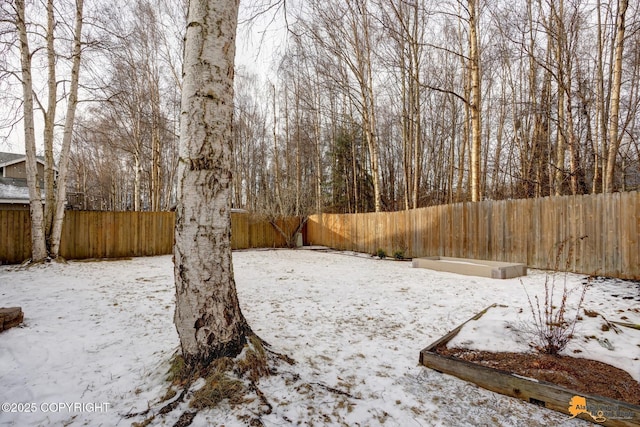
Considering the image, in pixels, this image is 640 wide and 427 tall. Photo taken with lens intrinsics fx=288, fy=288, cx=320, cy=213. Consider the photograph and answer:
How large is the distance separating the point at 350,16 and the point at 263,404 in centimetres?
1170

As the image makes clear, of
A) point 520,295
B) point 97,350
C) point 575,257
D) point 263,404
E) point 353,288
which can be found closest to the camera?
point 263,404

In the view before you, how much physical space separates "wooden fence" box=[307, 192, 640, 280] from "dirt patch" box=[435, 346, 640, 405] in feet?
7.58

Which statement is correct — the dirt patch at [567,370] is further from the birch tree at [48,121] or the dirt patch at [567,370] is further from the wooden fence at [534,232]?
the birch tree at [48,121]

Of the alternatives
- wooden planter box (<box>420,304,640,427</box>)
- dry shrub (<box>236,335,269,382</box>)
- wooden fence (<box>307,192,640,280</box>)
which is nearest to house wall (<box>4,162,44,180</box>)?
wooden fence (<box>307,192,640,280</box>)

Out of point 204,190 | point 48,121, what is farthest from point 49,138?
point 204,190

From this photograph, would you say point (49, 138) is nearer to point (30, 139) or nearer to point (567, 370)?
point (30, 139)

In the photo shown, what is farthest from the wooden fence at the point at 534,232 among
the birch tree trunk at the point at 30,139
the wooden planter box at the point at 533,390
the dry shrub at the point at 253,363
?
the birch tree trunk at the point at 30,139

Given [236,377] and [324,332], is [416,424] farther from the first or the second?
[324,332]

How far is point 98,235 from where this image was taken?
9281 mm

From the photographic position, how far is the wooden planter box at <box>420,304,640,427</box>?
1569mm

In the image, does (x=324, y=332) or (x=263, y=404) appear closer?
(x=263, y=404)

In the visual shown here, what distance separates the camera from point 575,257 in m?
6.04

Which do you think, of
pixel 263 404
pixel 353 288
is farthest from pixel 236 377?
pixel 353 288

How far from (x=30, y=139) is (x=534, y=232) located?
12.0m
